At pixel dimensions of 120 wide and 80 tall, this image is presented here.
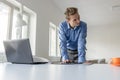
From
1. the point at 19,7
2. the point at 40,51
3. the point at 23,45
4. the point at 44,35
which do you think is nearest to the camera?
the point at 23,45

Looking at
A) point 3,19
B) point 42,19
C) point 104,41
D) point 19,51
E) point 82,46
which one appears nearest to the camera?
point 19,51

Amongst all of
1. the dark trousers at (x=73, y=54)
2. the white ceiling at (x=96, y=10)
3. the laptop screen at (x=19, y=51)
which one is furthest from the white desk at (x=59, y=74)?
the white ceiling at (x=96, y=10)

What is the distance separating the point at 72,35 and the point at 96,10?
395 cm

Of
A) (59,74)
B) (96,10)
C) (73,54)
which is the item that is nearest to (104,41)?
(96,10)

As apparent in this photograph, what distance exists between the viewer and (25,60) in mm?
1369

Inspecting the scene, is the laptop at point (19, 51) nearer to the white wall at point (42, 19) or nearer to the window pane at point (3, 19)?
the window pane at point (3, 19)

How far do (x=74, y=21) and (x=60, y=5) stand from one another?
349cm

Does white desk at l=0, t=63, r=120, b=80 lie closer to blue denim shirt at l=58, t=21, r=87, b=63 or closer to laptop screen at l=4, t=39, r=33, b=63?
laptop screen at l=4, t=39, r=33, b=63

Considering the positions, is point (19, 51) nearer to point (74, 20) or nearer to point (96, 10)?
point (74, 20)

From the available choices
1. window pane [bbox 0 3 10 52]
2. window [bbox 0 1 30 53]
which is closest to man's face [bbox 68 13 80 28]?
window [bbox 0 1 30 53]

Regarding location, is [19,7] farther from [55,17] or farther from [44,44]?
[55,17]

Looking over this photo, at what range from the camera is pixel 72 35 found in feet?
6.56

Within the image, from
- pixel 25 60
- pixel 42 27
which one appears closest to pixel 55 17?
pixel 42 27

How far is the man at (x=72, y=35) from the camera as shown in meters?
1.90
